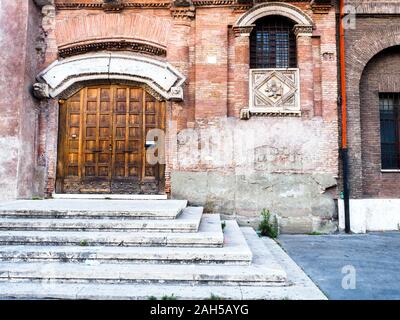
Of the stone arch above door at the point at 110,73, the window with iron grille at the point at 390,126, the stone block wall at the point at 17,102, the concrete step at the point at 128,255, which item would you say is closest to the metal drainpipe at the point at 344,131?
the window with iron grille at the point at 390,126

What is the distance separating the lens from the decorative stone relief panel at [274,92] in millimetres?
8633

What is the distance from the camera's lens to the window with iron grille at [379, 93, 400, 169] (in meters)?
9.36

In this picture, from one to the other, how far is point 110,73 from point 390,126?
24.7 feet

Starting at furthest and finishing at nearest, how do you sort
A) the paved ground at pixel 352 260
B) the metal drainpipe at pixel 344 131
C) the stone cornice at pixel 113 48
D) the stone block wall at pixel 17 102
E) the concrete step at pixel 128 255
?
the stone cornice at pixel 113 48, the metal drainpipe at pixel 344 131, the stone block wall at pixel 17 102, the concrete step at pixel 128 255, the paved ground at pixel 352 260

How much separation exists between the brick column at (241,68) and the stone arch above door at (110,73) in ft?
4.45

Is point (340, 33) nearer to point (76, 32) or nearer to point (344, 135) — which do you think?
point (344, 135)

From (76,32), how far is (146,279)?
7135 millimetres

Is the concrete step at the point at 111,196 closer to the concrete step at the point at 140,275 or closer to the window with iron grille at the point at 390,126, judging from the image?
the concrete step at the point at 140,275

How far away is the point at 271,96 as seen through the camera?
872 centimetres

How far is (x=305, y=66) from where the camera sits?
28.9 ft

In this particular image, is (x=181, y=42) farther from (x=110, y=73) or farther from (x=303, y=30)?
(x=303, y=30)

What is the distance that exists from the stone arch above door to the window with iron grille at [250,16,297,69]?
2086 mm

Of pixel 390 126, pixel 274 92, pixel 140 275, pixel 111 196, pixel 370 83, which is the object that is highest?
pixel 370 83

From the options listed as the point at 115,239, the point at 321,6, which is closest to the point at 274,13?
the point at 321,6
